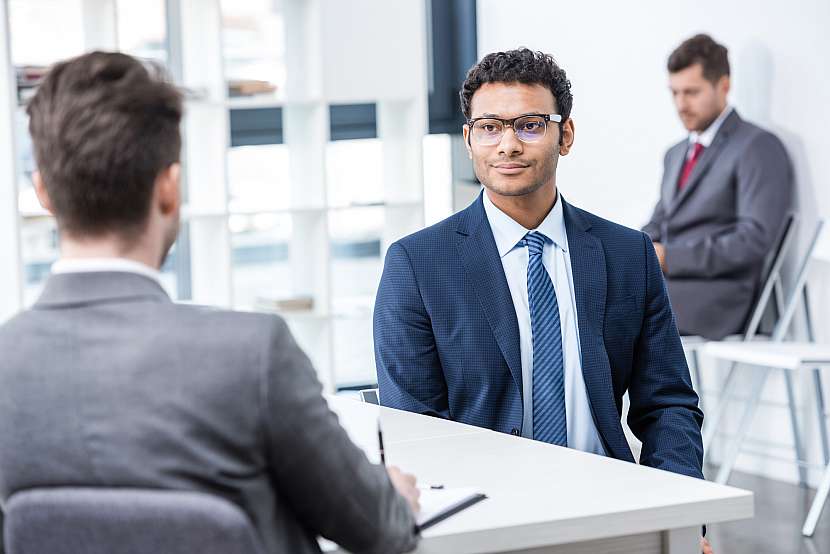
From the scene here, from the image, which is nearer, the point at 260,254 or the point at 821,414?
the point at 821,414

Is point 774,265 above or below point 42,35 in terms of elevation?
below

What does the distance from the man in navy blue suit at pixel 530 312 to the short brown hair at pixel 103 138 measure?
1.20 m

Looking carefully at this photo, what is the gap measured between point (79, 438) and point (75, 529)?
96 mm

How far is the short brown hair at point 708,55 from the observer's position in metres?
4.77

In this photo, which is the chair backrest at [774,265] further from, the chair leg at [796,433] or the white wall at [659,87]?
the chair leg at [796,433]

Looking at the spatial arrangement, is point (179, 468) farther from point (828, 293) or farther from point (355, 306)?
point (355, 306)

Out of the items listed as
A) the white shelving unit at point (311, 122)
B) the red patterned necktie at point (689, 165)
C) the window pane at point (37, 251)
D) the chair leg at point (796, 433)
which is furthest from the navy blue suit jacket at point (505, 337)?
the window pane at point (37, 251)

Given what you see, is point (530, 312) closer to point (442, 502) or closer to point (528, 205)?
point (528, 205)

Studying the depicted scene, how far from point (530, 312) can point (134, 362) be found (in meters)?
1.28

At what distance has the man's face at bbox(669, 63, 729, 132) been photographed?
480 cm

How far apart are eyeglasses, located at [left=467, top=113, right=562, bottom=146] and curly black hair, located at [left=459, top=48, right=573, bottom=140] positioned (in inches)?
2.0

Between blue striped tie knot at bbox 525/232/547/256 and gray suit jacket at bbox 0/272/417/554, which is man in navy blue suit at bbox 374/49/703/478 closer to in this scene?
blue striped tie knot at bbox 525/232/547/256

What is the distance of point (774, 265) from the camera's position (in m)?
4.71

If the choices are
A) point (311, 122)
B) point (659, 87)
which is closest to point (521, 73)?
point (659, 87)
